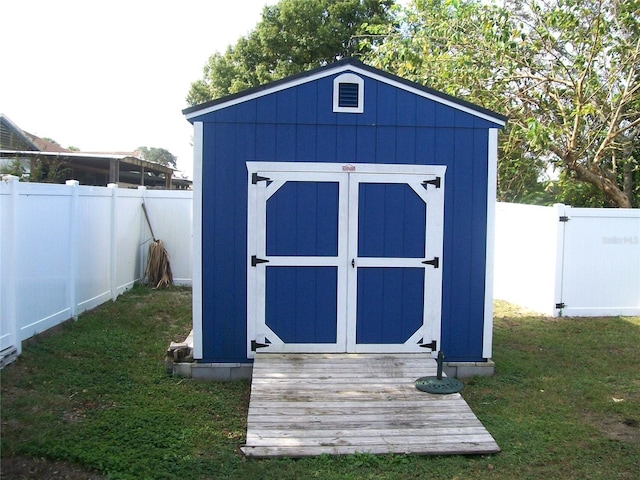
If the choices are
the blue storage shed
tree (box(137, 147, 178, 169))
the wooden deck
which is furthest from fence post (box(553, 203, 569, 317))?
tree (box(137, 147, 178, 169))

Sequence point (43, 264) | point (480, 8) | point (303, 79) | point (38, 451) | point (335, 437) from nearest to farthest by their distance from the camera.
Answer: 1. point (38, 451)
2. point (335, 437)
3. point (303, 79)
4. point (43, 264)
5. point (480, 8)

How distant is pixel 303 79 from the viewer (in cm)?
585

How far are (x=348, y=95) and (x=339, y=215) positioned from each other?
45.2 inches

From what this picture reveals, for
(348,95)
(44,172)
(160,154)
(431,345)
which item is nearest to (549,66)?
(348,95)

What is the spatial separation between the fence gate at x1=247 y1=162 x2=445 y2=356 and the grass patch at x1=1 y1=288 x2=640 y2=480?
751mm

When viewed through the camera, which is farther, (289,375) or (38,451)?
(289,375)

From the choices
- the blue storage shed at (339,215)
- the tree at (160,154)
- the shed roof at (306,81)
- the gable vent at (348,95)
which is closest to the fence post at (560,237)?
the blue storage shed at (339,215)

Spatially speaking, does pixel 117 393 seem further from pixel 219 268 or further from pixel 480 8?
pixel 480 8

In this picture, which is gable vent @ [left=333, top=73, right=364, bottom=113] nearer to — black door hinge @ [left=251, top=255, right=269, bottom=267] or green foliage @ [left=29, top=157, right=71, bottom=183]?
black door hinge @ [left=251, top=255, right=269, bottom=267]

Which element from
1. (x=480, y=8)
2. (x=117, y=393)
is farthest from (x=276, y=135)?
(x=480, y=8)

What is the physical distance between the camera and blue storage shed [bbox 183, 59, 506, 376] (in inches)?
231

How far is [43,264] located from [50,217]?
568 millimetres

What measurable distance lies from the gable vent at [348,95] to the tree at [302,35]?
17674 mm

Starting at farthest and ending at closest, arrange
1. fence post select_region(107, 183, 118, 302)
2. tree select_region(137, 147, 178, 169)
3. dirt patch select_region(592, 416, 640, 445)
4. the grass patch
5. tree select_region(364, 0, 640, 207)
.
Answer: tree select_region(137, 147, 178, 169) → tree select_region(364, 0, 640, 207) → fence post select_region(107, 183, 118, 302) → dirt patch select_region(592, 416, 640, 445) → the grass patch
